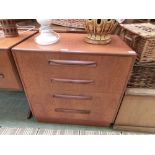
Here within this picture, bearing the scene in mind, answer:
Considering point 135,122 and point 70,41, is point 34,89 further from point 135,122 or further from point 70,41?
point 135,122

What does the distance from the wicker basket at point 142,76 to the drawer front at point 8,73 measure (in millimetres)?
669

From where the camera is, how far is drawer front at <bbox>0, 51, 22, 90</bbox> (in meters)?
0.77

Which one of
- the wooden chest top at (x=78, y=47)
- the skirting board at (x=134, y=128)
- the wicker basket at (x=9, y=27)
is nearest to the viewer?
the wooden chest top at (x=78, y=47)

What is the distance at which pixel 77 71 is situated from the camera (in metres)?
0.77

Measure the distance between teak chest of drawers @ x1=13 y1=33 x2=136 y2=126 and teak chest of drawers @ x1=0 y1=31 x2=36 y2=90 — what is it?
0.04 metres

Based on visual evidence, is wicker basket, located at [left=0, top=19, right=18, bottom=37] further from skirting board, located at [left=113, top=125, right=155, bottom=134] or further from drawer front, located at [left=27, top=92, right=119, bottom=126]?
skirting board, located at [left=113, top=125, right=155, bottom=134]

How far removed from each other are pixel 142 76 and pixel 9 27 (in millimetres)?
825

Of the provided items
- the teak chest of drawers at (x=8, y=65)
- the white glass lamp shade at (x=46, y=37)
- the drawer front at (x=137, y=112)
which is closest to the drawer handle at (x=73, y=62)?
the white glass lamp shade at (x=46, y=37)

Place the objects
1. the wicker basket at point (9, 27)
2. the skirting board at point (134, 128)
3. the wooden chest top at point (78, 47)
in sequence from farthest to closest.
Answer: the skirting board at point (134, 128), the wicker basket at point (9, 27), the wooden chest top at point (78, 47)

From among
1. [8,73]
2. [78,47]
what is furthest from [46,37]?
[8,73]

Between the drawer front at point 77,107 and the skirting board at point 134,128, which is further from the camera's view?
the skirting board at point 134,128

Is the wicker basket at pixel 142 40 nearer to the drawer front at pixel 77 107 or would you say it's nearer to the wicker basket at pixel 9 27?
the drawer front at pixel 77 107

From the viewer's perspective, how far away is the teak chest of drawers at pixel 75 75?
0.72 metres
